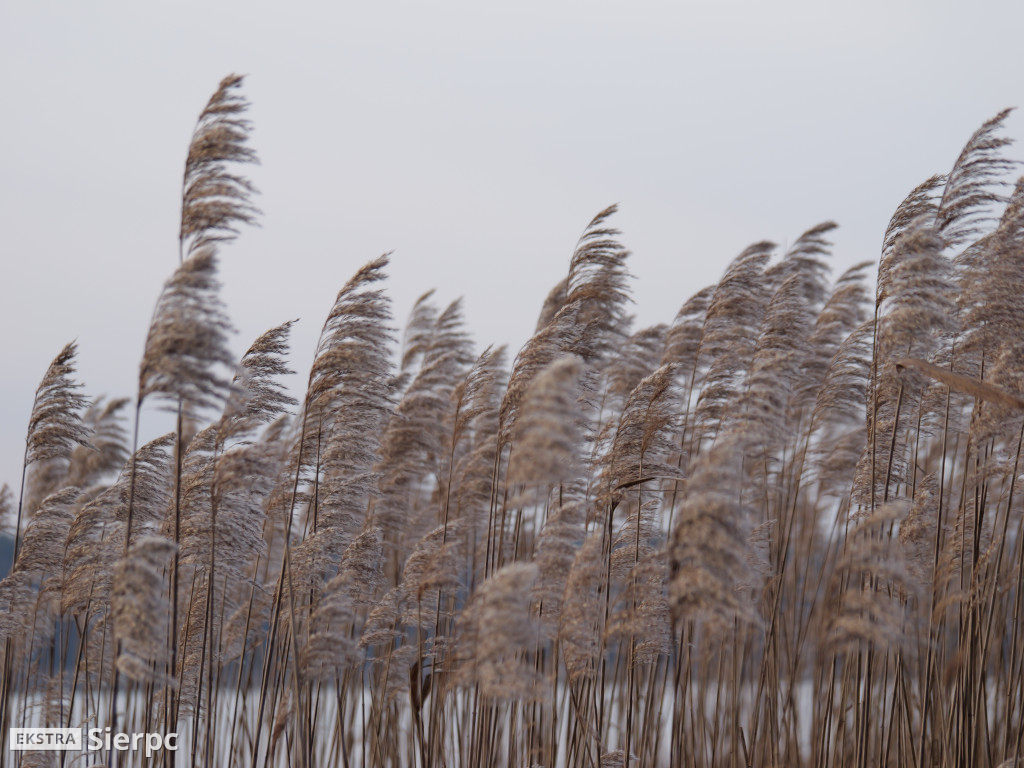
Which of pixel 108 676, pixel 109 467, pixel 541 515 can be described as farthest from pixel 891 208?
pixel 109 467

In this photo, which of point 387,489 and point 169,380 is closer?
point 169,380

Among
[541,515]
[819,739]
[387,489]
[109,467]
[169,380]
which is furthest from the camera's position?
[109,467]

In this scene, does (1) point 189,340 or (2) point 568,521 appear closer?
(1) point 189,340

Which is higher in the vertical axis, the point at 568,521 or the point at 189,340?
the point at 189,340

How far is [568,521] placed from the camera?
2893 millimetres

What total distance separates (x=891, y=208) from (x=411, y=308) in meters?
4.36

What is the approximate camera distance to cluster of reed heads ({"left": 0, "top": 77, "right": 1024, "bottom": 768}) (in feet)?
8.46

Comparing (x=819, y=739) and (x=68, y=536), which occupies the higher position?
(x=68, y=536)

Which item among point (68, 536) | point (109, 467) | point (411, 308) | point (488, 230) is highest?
point (488, 230)

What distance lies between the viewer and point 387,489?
4527 mm

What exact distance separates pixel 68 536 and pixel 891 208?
349cm

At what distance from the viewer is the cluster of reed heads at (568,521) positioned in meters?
2.58

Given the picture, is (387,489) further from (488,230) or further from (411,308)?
(488,230)

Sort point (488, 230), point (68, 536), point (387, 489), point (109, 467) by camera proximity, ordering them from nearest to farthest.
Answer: point (68, 536) < point (387, 489) < point (109, 467) < point (488, 230)
